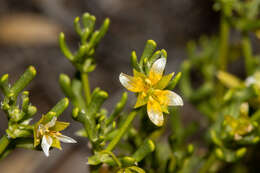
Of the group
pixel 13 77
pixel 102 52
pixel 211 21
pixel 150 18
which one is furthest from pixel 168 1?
pixel 13 77

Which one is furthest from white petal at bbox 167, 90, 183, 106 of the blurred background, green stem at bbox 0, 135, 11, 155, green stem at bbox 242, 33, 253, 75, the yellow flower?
the blurred background

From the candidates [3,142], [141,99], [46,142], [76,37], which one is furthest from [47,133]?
[76,37]

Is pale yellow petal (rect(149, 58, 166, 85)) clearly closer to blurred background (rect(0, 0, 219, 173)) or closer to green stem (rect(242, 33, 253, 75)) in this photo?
green stem (rect(242, 33, 253, 75))

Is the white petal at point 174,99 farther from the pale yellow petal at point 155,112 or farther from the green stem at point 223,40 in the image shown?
the green stem at point 223,40

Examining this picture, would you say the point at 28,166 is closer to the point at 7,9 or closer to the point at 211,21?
→ the point at 7,9

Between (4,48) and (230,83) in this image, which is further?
(4,48)

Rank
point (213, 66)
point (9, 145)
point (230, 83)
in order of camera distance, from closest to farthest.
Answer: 1. point (9, 145)
2. point (230, 83)
3. point (213, 66)

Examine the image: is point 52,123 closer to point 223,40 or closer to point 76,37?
point 223,40
